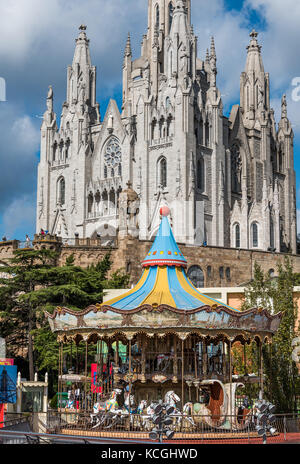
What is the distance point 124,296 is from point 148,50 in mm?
58509

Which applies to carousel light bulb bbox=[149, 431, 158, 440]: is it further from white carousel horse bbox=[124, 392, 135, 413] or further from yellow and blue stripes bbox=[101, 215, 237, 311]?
yellow and blue stripes bbox=[101, 215, 237, 311]

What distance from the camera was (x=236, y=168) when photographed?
75.4m

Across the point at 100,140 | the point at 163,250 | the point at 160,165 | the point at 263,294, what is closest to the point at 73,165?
the point at 100,140

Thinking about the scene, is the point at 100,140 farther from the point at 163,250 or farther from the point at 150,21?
the point at 163,250

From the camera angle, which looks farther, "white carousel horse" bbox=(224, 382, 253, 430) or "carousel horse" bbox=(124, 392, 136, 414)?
"carousel horse" bbox=(124, 392, 136, 414)

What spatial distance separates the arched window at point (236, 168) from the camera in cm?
7438

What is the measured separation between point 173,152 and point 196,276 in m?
18.3

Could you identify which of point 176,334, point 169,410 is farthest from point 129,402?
point 169,410

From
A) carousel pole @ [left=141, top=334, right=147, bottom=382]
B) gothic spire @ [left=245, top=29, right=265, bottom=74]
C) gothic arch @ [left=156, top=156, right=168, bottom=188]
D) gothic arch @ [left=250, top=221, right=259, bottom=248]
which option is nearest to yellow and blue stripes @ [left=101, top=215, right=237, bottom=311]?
carousel pole @ [left=141, top=334, right=147, bottom=382]

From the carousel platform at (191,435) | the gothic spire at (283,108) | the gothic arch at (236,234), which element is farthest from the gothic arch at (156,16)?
the carousel platform at (191,435)

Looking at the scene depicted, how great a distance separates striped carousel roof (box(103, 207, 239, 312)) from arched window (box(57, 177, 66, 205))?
167 ft

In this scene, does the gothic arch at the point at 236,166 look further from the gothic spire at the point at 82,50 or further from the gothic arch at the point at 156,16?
the gothic spire at the point at 82,50

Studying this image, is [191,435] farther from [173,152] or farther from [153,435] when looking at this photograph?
[173,152]

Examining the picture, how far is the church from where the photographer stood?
6706 cm
